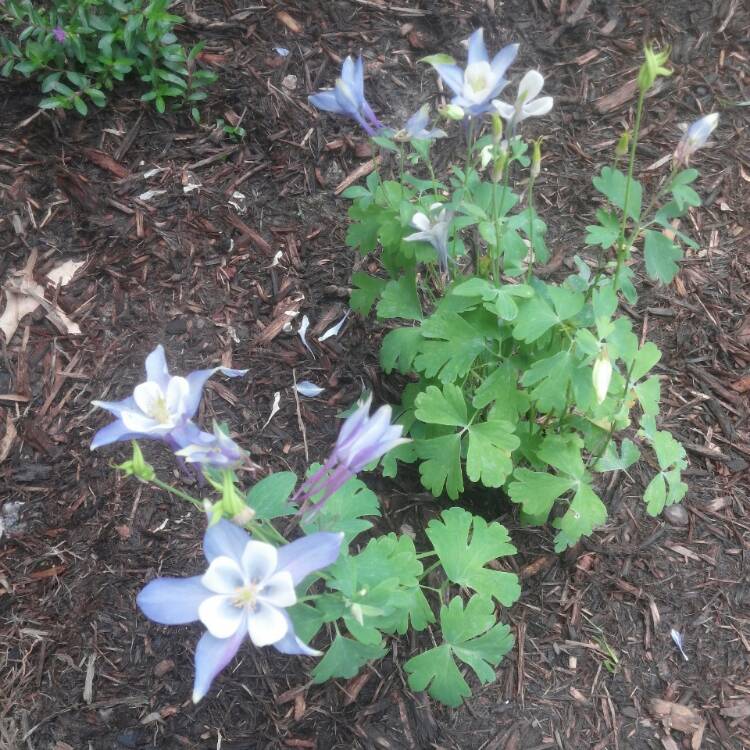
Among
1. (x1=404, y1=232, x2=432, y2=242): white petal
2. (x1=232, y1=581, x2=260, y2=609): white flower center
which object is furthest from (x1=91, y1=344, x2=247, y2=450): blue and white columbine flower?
(x1=404, y1=232, x2=432, y2=242): white petal

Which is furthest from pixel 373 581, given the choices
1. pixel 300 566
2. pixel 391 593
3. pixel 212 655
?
pixel 212 655

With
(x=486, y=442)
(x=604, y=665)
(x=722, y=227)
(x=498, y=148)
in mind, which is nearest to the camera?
(x=498, y=148)

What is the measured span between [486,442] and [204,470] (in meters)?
1.04

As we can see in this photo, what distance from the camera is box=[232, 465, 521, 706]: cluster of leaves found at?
168 centimetres

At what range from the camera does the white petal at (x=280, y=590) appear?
136 cm

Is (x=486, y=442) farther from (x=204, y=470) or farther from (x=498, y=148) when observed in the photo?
(x=204, y=470)

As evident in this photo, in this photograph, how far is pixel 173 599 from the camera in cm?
141

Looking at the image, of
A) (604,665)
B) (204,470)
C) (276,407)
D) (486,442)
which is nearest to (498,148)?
(486,442)

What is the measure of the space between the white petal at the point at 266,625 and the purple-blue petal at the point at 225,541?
107mm

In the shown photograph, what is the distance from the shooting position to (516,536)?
2721mm

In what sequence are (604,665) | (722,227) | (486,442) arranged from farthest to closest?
(722,227)
(604,665)
(486,442)

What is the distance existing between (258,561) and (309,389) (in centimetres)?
145

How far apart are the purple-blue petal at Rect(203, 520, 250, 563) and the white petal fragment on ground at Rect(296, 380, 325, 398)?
1400 mm

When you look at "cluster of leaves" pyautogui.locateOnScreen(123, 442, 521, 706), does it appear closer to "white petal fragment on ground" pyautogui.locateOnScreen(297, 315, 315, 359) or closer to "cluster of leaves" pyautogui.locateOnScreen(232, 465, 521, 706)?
"cluster of leaves" pyautogui.locateOnScreen(232, 465, 521, 706)
